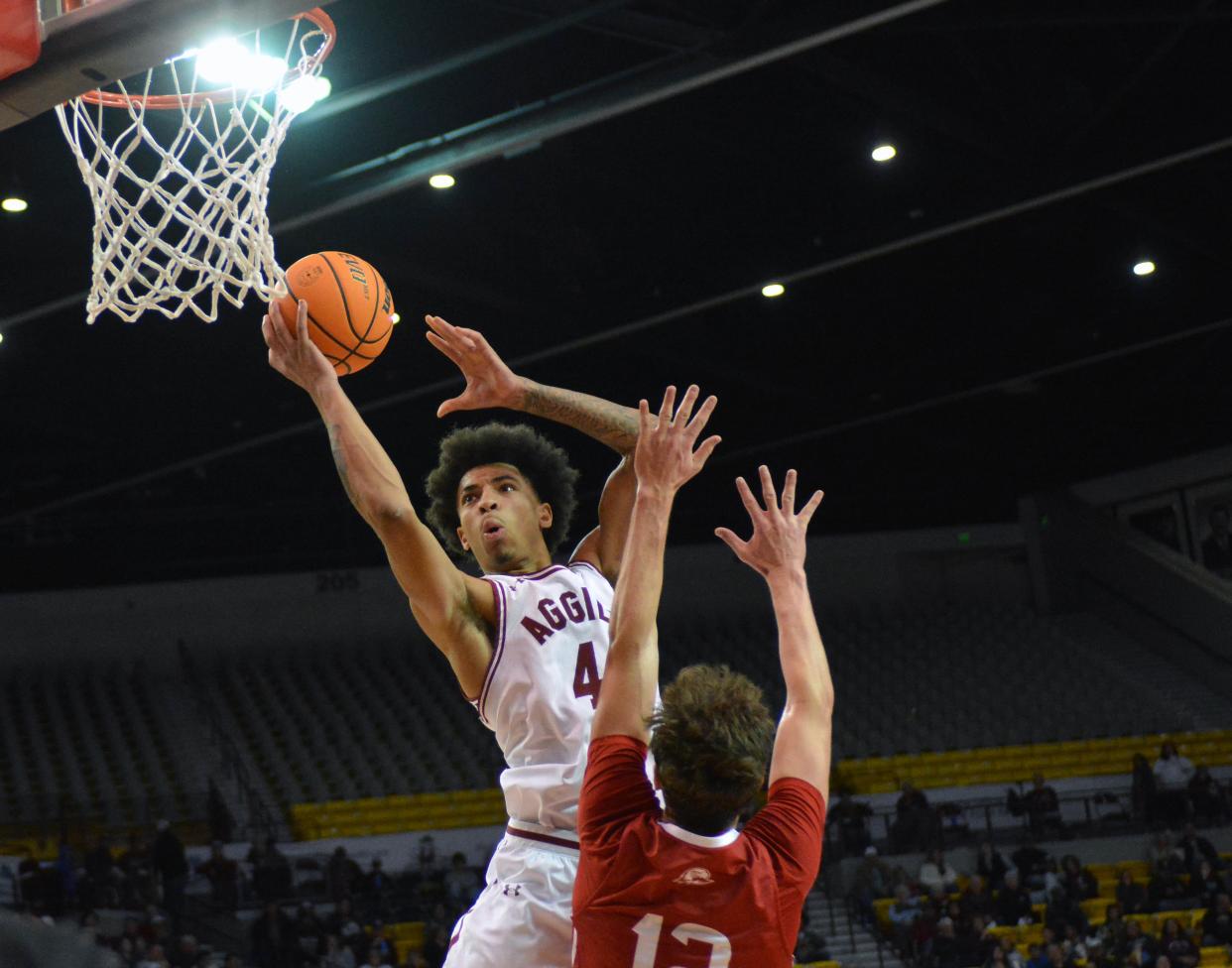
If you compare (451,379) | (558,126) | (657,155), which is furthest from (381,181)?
(451,379)

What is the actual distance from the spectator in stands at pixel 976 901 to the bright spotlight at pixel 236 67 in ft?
36.6

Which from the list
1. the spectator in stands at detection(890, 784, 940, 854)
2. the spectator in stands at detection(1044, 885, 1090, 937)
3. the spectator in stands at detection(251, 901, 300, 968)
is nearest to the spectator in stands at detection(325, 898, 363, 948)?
the spectator in stands at detection(251, 901, 300, 968)

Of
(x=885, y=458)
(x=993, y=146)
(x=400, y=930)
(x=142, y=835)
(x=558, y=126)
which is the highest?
(x=885, y=458)

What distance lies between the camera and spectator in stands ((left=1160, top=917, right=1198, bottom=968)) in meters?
13.4

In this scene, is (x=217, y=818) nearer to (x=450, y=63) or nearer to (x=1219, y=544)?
(x=450, y=63)

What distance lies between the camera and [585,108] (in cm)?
1077

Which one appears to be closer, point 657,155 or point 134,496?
point 657,155

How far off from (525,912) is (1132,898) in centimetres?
1380

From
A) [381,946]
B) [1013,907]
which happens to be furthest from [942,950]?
[381,946]

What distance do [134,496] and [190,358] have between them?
608 centimetres

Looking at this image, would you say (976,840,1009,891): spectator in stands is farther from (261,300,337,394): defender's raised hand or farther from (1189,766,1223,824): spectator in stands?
(261,300,337,394): defender's raised hand

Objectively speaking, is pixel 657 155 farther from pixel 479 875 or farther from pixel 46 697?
pixel 46 697

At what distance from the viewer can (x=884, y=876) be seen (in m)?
16.5

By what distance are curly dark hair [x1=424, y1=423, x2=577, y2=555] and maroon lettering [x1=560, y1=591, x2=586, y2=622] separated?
479 mm
